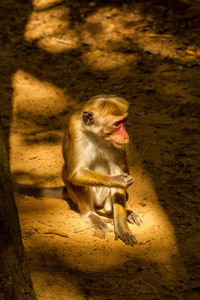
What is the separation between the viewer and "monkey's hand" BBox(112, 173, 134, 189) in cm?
491

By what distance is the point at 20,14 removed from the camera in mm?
10312

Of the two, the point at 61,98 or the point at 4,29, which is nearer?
the point at 61,98

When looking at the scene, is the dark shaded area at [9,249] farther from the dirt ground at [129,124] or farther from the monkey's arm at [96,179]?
the monkey's arm at [96,179]

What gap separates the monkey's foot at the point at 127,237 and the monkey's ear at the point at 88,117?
1.25 metres

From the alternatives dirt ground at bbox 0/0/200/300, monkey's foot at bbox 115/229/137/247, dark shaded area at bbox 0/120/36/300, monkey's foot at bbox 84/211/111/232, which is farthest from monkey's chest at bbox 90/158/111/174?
dark shaded area at bbox 0/120/36/300

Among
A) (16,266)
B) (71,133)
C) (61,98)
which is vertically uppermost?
(16,266)

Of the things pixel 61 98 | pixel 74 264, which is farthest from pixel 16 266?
pixel 61 98

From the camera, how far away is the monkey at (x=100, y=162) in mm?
4922

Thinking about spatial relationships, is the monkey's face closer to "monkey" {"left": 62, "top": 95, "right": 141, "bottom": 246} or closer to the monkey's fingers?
"monkey" {"left": 62, "top": 95, "right": 141, "bottom": 246}

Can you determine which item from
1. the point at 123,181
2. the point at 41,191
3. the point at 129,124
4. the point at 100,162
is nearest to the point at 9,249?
the point at 123,181

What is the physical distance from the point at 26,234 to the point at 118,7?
6.94 meters

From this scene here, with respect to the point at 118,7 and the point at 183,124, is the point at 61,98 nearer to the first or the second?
the point at 183,124

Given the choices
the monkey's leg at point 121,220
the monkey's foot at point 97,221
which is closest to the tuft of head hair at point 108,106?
the monkey's leg at point 121,220

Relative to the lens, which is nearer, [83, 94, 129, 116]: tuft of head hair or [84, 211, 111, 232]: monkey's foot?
[83, 94, 129, 116]: tuft of head hair
